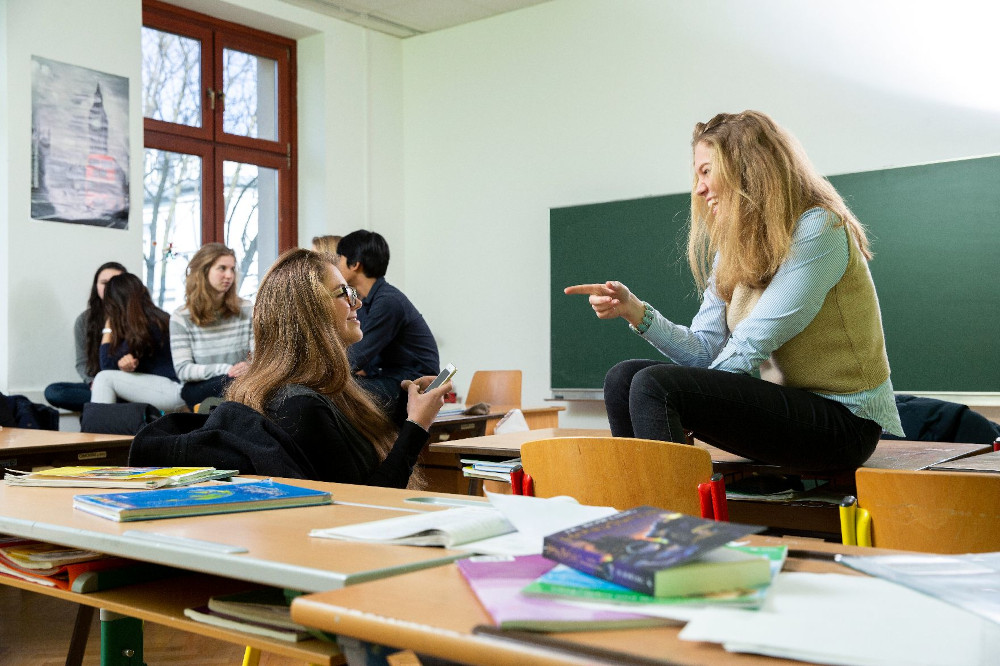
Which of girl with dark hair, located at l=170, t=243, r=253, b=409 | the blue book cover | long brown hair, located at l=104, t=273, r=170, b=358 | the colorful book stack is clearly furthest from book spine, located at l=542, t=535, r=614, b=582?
long brown hair, located at l=104, t=273, r=170, b=358

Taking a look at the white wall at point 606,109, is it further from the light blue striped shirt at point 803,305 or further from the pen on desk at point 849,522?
the pen on desk at point 849,522

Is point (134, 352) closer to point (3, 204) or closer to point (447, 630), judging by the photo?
point (3, 204)

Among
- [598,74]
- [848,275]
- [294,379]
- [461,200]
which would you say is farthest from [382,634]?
[461,200]

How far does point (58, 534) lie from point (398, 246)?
6.35 meters

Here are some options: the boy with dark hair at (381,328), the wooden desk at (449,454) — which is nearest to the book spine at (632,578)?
the wooden desk at (449,454)

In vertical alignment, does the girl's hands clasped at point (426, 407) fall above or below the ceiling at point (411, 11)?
below

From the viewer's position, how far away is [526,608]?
710mm

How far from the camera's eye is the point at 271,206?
23.2 feet

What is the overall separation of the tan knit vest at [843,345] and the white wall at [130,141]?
4.50 meters

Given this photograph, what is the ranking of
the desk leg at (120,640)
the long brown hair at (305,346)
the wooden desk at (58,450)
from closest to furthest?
the desk leg at (120,640) → the long brown hair at (305,346) → the wooden desk at (58,450)

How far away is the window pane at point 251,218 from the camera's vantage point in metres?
6.84

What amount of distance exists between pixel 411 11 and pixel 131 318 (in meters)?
3.29

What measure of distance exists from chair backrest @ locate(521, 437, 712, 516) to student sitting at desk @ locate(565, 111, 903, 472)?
11.0 inches

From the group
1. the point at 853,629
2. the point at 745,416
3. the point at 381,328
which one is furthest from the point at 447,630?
the point at 381,328
